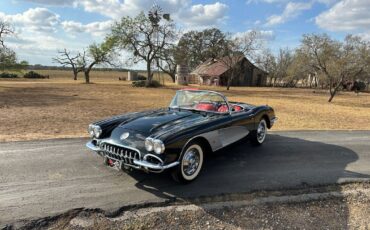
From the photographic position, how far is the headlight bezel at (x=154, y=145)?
157 inches

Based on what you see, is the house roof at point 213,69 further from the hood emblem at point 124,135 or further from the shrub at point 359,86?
the hood emblem at point 124,135

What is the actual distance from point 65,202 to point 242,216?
2.25 metres

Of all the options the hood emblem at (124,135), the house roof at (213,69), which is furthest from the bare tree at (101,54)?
the hood emblem at (124,135)

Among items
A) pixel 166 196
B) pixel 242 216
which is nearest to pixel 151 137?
pixel 166 196

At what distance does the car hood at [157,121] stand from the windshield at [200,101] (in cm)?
45

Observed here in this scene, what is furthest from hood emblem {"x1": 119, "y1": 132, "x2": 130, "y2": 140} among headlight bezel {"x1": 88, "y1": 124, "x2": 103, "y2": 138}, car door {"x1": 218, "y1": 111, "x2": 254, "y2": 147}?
car door {"x1": 218, "y1": 111, "x2": 254, "y2": 147}

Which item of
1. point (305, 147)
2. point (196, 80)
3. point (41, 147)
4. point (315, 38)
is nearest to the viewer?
point (41, 147)

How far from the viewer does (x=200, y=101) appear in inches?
234

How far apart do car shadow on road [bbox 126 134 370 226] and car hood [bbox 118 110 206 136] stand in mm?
795

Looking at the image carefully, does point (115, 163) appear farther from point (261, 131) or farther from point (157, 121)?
point (261, 131)

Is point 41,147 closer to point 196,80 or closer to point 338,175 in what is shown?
point 338,175

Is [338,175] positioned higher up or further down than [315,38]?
further down

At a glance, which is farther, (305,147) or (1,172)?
(305,147)

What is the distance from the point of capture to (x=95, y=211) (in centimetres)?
362
